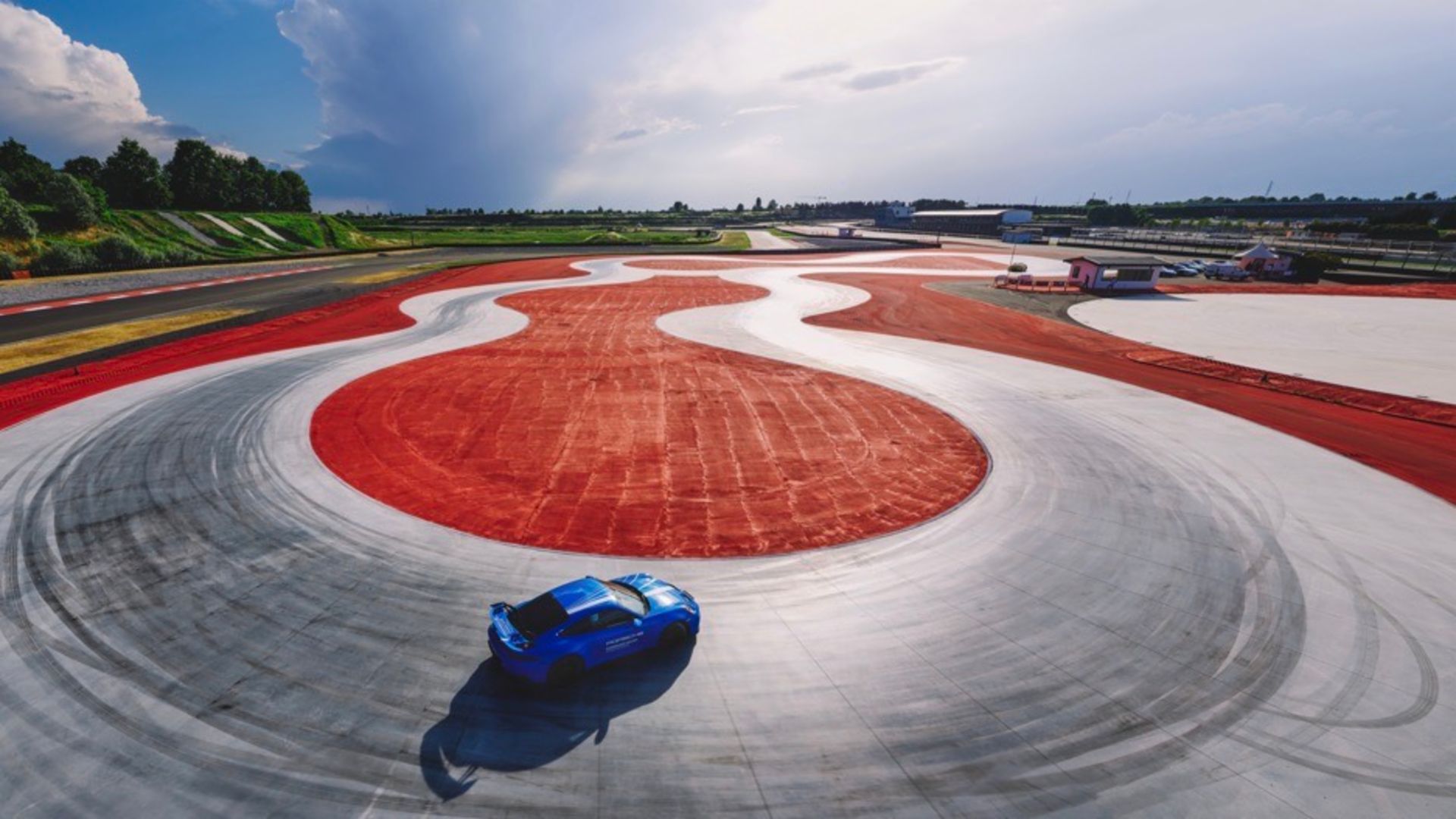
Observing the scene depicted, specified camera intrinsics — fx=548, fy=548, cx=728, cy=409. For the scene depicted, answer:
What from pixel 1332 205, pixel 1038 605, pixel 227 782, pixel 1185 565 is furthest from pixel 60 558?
pixel 1332 205

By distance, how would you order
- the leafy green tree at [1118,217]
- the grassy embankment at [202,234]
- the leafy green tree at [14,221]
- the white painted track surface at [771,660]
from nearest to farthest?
1. the white painted track surface at [771,660]
2. the leafy green tree at [14,221]
3. the grassy embankment at [202,234]
4. the leafy green tree at [1118,217]

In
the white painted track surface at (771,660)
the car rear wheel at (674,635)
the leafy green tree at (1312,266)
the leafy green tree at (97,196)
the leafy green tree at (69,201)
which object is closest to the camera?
the white painted track surface at (771,660)

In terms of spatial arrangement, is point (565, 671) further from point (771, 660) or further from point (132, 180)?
point (132, 180)

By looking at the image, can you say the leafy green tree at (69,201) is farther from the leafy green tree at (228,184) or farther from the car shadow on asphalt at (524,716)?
the car shadow on asphalt at (524,716)

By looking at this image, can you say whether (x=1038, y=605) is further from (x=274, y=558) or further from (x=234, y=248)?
(x=234, y=248)

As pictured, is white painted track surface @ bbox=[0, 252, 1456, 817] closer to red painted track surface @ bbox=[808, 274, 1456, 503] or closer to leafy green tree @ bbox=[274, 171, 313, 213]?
red painted track surface @ bbox=[808, 274, 1456, 503]

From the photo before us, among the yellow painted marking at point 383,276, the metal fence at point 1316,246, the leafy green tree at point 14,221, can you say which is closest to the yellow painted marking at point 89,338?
the yellow painted marking at point 383,276

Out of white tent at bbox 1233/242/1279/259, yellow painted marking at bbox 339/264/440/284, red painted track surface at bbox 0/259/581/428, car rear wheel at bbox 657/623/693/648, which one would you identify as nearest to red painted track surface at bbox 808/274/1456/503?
car rear wheel at bbox 657/623/693/648

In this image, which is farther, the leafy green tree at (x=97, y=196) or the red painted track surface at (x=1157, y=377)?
the leafy green tree at (x=97, y=196)
